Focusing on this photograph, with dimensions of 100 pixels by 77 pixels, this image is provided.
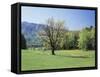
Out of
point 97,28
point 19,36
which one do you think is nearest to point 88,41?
point 97,28

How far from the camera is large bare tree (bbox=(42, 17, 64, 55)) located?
7.40 ft

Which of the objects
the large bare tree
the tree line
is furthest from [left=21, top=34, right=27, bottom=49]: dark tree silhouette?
the large bare tree

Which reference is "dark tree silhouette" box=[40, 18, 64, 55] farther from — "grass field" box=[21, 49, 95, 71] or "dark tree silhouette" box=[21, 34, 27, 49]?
"dark tree silhouette" box=[21, 34, 27, 49]

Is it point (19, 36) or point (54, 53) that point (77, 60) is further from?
point (19, 36)

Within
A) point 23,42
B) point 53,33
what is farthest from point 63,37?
point 23,42

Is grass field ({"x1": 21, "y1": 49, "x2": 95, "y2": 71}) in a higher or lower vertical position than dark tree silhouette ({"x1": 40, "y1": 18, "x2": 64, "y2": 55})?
lower

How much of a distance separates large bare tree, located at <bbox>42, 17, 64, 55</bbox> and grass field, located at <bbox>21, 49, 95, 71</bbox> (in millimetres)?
73

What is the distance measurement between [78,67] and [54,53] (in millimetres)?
263

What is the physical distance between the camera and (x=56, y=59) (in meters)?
2.29

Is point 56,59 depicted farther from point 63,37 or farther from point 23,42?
point 23,42

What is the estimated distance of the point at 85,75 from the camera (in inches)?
95.9

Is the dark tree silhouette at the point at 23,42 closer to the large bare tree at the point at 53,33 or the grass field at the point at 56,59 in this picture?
the grass field at the point at 56,59

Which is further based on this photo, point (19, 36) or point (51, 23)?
point (51, 23)

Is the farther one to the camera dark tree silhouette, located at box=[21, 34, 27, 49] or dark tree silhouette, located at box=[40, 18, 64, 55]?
dark tree silhouette, located at box=[40, 18, 64, 55]
